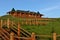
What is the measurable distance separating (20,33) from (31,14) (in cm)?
3438

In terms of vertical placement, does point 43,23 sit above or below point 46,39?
above

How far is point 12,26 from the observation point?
22203mm

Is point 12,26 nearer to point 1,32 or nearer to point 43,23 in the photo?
point 1,32

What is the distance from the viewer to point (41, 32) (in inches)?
1025

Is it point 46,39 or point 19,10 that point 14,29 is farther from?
point 19,10

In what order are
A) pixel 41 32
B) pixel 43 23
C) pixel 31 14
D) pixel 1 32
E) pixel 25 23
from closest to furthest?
pixel 1 32
pixel 41 32
pixel 25 23
pixel 43 23
pixel 31 14

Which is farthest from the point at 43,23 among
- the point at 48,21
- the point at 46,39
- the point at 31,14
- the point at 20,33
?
the point at 31,14

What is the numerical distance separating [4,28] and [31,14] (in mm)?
32972

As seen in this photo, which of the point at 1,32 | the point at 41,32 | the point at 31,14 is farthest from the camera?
the point at 31,14

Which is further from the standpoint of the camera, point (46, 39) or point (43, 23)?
point (43, 23)

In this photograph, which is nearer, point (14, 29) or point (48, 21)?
point (14, 29)

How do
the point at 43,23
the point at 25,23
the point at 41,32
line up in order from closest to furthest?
the point at 41,32
the point at 25,23
the point at 43,23

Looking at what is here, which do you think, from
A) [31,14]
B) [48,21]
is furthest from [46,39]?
[31,14]

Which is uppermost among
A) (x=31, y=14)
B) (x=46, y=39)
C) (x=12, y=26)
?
(x=31, y=14)
